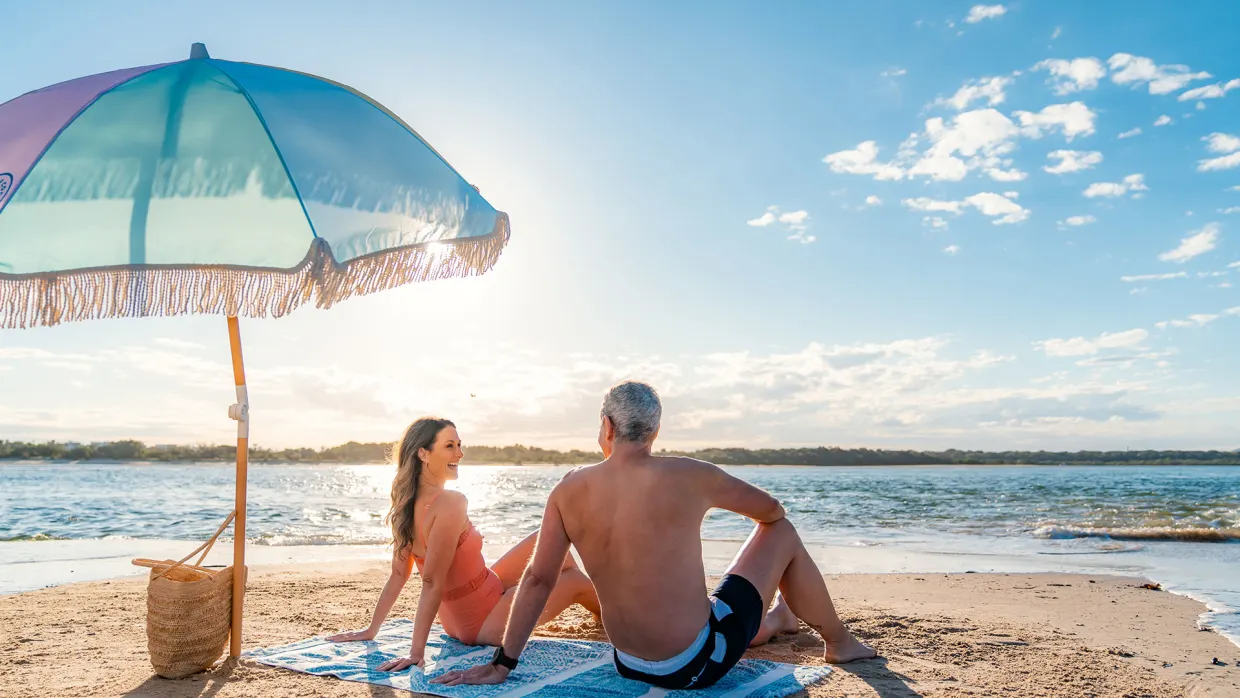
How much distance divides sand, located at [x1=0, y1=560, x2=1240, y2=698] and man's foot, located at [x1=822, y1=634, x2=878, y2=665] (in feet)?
0.23

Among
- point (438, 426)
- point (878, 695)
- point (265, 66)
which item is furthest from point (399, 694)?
point (265, 66)

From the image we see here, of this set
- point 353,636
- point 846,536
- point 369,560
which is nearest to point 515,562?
point 353,636

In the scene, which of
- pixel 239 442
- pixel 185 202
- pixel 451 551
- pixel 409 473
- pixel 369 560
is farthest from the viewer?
pixel 369 560

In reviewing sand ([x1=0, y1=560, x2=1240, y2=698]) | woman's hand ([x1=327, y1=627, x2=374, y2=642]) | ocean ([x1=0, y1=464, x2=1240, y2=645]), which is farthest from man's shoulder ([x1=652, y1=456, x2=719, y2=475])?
ocean ([x1=0, y1=464, x2=1240, y2=645])

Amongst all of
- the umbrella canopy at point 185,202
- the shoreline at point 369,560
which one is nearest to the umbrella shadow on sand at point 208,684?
the umbrella canopy at point 185,202

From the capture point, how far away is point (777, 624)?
4648mm

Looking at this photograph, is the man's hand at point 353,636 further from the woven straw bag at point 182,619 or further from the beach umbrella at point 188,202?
the beach umbrella at point 188,202

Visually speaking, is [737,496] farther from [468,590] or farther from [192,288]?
[192,288]

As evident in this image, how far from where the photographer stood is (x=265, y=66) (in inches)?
156

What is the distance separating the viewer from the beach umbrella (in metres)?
3.46

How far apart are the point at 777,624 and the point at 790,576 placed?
0.93m

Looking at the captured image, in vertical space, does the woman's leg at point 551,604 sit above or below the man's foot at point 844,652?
above

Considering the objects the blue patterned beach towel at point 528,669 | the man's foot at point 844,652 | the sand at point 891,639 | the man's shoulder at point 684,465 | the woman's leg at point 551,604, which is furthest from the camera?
the woman's leg at point 551,604

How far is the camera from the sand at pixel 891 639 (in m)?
3.91
